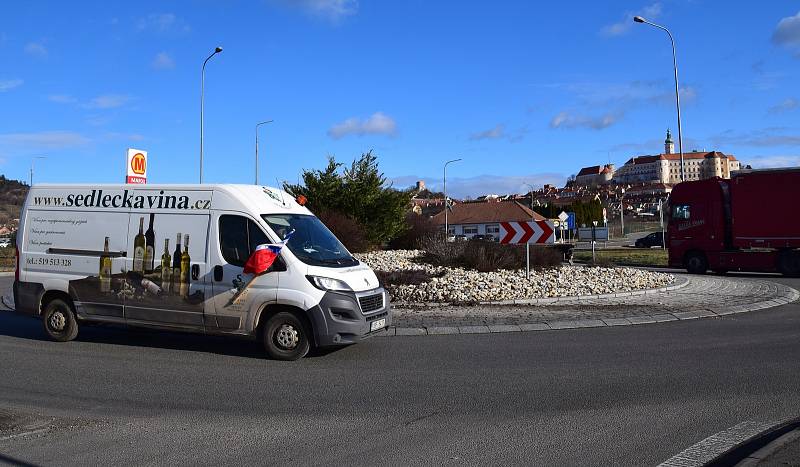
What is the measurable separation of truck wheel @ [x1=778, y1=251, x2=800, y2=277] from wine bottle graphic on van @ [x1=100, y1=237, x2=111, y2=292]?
73.7 ft

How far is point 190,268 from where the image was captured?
938 centimetres

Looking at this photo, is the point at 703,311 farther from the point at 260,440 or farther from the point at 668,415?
the point at 260,440

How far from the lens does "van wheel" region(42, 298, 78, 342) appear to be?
1039 centimetres

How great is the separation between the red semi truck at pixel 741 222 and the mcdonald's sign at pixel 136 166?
19.0m

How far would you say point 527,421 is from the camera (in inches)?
245

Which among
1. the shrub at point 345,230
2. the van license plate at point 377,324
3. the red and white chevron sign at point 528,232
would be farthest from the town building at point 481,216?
the van license plate at point 377,324

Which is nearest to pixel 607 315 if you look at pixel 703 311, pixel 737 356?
pixel 703 311

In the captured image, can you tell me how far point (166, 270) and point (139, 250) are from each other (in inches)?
22.3

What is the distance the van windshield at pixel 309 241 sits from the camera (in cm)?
917

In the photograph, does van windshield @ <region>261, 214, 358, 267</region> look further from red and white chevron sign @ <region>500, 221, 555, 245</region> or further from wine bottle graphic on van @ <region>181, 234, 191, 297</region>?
red and white chevron sign @ <region>500, 221, 555, 245</region>

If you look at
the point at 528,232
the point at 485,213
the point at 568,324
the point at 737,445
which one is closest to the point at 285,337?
the point at 568,324

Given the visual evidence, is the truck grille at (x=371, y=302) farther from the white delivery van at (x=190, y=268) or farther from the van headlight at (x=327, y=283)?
the van headlight at (x=327, y=283)

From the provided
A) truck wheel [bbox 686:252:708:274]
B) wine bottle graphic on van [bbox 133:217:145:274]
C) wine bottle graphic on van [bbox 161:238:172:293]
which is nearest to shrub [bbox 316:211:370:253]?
truck wheel [bbox 686:252:708:274]

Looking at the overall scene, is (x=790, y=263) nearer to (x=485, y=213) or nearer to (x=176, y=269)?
(x=176, y=269)
